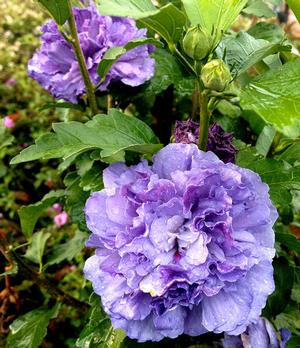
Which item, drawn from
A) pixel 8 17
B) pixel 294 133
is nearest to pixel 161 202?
pixel 294 133

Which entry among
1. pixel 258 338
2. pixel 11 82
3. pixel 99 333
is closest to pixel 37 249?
pixel 99 333

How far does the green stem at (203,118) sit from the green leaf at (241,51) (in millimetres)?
71

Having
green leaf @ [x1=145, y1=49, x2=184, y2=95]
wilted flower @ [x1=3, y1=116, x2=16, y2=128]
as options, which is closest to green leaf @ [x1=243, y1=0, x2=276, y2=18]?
green leaf @ [x1=145, y1=49, x2=184, y2=95]

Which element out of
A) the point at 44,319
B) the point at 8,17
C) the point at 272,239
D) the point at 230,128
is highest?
the point at 272,239

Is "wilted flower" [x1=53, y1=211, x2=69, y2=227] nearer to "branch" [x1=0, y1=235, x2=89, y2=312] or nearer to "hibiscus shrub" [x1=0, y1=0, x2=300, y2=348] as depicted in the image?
"branch" [x1=0, y1=235, x2=89, y2=312]

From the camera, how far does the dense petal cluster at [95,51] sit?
2.92 feet

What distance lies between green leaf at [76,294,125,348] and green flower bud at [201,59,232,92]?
0.40 metres

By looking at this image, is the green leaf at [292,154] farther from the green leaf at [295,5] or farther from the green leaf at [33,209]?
the green leaf at [33,209]

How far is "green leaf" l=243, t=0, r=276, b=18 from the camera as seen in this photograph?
969mm

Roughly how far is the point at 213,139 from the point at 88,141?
16cm

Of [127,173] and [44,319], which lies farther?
[44,319]

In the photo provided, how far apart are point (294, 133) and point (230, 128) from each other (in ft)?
1.60

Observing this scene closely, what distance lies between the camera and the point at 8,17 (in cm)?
349

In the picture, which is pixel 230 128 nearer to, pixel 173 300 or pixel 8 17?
pixel 173 300
